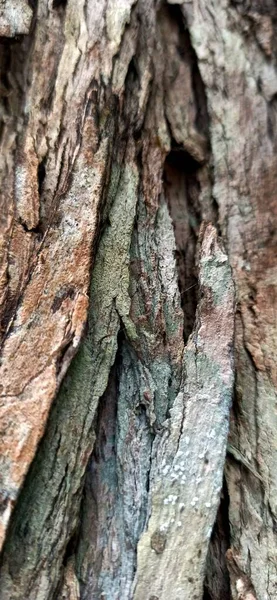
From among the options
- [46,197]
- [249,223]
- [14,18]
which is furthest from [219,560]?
[14,18]

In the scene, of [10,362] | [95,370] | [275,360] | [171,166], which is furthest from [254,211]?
[10,362]

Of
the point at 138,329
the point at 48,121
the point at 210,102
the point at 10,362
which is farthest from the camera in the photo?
the point at 210,102

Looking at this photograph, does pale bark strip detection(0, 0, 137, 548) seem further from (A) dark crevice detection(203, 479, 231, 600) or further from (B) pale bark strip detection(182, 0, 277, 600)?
(A) dark crevice detection(203, 479, 231, 600)

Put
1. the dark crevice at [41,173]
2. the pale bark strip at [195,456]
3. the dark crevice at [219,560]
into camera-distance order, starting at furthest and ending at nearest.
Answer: the dark crevice at [41,173] < the dark crevice at [219,560] < the pale bark strip at [195,456]

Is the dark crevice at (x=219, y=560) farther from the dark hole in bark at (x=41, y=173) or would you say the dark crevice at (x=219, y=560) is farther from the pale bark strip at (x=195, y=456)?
the dark hole in bark at (x=41, y=173)

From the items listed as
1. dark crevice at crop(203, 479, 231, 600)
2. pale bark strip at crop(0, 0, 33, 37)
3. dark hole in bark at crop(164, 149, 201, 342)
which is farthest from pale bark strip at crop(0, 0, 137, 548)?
dark crevice at crop(203, 479, 231, 600)

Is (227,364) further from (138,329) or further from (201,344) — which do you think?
(138,329)

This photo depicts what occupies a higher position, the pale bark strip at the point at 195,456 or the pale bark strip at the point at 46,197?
the pale bark strip at the point at 46,197

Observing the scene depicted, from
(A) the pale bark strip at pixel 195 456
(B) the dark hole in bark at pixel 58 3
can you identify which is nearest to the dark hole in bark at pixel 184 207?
(A) the pale bark strip at pixel 195 456
